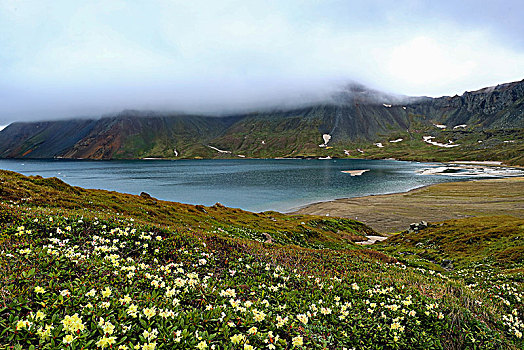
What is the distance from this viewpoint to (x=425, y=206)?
85375mm

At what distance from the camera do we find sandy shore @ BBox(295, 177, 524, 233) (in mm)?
72812

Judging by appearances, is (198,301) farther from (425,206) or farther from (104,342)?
(425,206)

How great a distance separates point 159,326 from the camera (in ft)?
19.2

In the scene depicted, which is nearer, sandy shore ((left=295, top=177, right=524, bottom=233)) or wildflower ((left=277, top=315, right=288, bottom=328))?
wildflower ((left=277, top=315, right=288, bottom=328))

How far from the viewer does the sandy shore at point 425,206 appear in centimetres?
7281

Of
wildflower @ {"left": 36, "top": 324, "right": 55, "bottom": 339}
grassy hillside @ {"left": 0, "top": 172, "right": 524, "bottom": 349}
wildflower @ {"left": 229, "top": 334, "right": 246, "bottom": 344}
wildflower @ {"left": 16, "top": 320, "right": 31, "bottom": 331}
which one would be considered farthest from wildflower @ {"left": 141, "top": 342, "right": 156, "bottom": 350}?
wildflower @ {"left": 16, "top": 320, "right": 31, "bottom": 331}

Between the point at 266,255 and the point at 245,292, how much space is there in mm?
5371

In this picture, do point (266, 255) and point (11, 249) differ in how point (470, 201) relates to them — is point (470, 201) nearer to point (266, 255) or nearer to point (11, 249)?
point (266, 255)

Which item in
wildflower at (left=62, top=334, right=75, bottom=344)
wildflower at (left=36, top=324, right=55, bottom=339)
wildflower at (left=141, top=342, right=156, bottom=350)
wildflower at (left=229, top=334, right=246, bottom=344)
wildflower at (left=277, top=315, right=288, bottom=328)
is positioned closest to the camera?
wildflower at (left=62, top=334, right=75, bottom=344)

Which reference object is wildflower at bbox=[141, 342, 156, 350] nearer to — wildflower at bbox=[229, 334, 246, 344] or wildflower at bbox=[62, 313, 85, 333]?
wildflower at bbox=[62, 313, 85, 333]

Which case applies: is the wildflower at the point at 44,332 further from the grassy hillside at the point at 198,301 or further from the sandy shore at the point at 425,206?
the sandy shore at the point at 425,206

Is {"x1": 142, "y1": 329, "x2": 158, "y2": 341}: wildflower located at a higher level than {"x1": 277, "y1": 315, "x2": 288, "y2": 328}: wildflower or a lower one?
higher

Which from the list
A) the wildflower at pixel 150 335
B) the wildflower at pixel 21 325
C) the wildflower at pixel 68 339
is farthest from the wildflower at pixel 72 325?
the wildflower at pixel 150 335

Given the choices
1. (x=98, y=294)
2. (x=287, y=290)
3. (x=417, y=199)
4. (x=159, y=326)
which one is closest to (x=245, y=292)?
(x=287, y=290)
